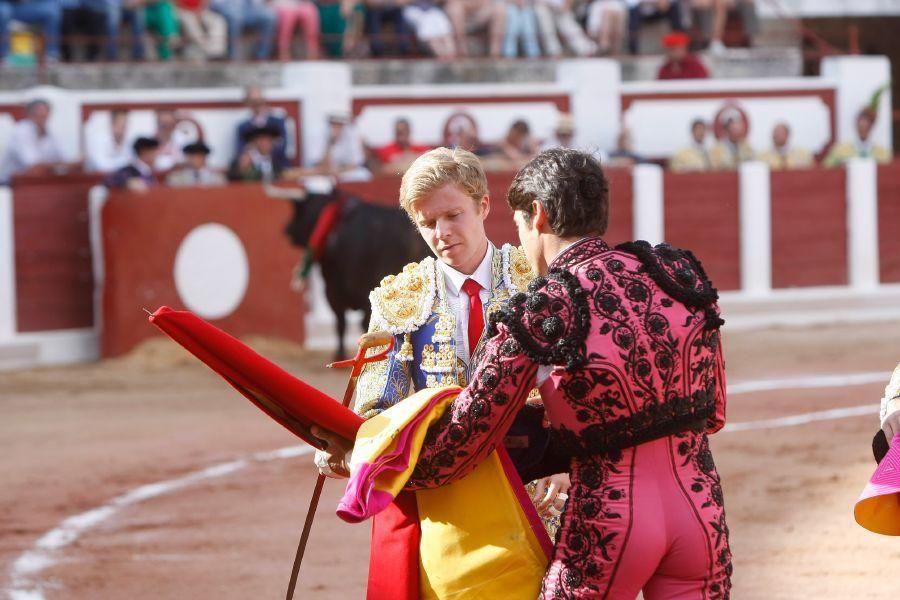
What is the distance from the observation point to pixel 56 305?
407 inches

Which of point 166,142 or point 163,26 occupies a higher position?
point 163,26

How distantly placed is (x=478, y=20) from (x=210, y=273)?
4174 mm

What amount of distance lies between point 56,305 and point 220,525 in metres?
5.18

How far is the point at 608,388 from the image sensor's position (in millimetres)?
2336

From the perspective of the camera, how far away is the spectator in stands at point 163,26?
12.1m

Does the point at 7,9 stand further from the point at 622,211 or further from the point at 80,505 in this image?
the point at 80,505

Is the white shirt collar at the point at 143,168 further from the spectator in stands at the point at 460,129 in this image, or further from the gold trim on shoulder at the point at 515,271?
the gold trim on shoulder at the point at 515,271

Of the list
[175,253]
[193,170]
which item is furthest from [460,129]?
[175,253]

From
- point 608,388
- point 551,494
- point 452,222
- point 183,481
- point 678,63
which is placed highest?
point 678,63

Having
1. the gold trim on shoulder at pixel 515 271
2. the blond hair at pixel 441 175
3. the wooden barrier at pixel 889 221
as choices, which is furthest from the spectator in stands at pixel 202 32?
the blond hair at pixel 441 175

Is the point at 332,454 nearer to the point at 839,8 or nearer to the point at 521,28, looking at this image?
the point at 521,28

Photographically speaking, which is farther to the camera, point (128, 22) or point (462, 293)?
point (128, 22)

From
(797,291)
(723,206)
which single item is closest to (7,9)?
(723,206)

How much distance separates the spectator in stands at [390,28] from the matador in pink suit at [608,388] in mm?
10769
